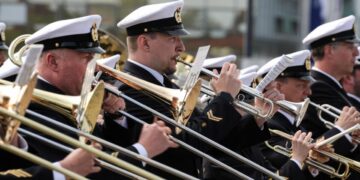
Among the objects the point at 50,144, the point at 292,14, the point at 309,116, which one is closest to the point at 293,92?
the point at 309,116

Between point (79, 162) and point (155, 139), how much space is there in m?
0.62

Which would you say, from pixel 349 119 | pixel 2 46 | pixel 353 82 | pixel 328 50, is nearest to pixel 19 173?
pixel 2 46

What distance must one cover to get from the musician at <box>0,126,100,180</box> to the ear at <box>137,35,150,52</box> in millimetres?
1601

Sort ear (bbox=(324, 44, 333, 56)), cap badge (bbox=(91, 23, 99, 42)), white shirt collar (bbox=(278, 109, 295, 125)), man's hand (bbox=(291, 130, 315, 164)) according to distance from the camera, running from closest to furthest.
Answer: cap badge (bbox=(91, 23, 99, 42)), man's hand (bbox=(291, 130, 315, 164)), white shirt collar (bbox=(278, 109, 295, 125)), ear (bbox=(324, 44, 333, 56))

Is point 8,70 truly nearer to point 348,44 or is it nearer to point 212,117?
point 212,117

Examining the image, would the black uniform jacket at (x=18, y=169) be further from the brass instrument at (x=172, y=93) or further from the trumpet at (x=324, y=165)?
the trumpet at (x=324, y=165)

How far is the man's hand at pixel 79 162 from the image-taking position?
5793mm

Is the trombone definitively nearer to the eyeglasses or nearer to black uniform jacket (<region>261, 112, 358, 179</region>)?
black uniform jacket (<region>261, 112, 358, 179</region>)

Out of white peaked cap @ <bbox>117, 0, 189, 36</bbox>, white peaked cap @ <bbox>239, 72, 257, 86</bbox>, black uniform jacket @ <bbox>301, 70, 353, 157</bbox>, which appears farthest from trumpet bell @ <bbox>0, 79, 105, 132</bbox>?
black uniform jacket @ <bbox>301, 70, 353, 157</bbox>

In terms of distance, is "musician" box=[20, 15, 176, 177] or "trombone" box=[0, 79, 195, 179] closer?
"trombone" box=[0, 79, 195, 179]

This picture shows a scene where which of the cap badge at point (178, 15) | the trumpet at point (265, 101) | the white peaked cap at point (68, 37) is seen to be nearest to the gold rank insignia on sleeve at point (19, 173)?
the white peaked cap at point (68, 37)

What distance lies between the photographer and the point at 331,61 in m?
9.78

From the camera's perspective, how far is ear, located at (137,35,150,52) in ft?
24.9

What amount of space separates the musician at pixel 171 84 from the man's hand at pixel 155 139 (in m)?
0.77
